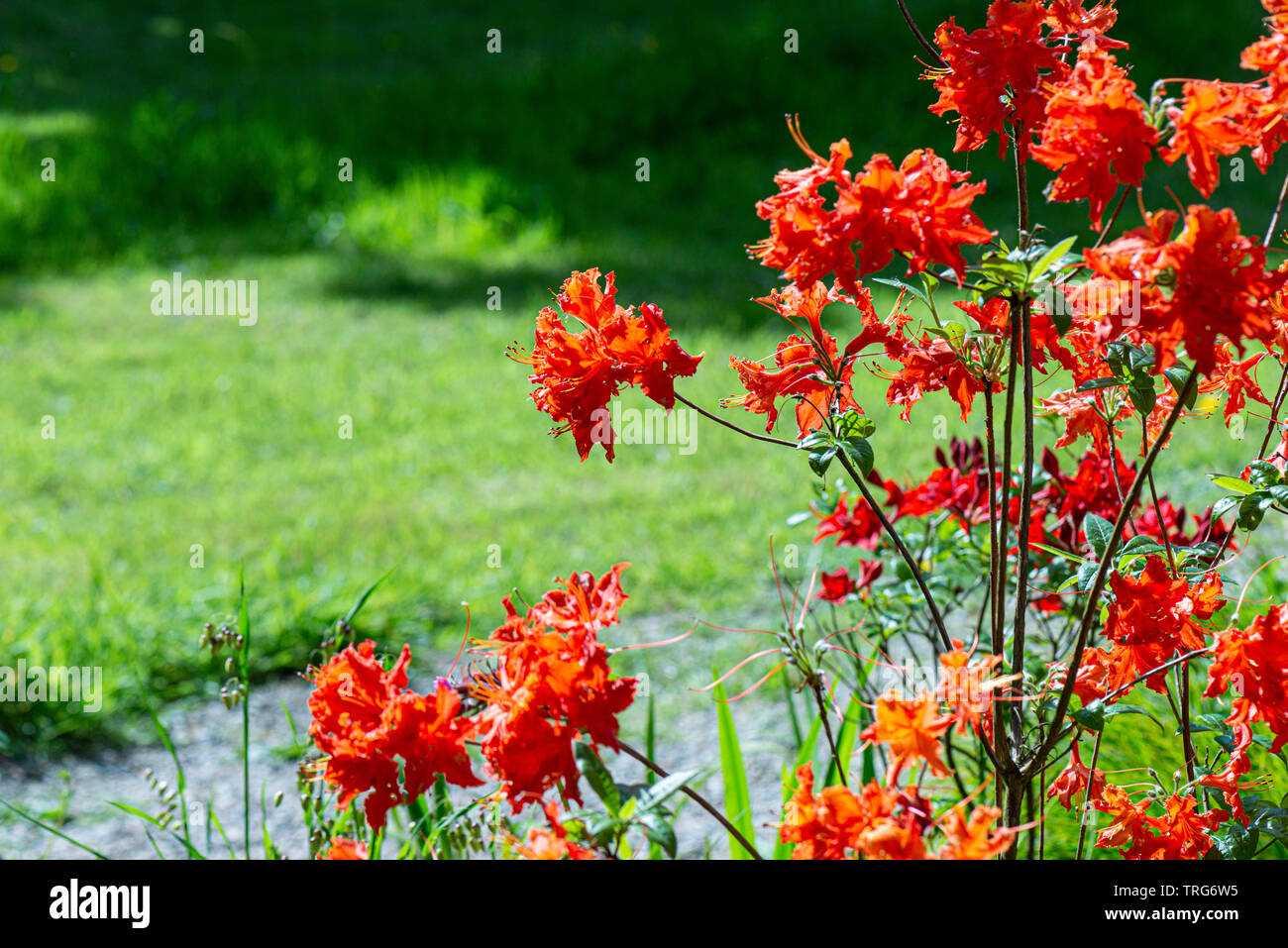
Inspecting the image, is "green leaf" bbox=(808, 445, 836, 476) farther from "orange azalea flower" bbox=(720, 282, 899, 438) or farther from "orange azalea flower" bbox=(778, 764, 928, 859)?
"orange azalea flower" bbox=(778, 764, 928, 859)

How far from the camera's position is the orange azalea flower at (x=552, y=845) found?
101cm

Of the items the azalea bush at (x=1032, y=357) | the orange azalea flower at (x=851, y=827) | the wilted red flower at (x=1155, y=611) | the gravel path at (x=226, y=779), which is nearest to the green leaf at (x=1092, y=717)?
the azalea bush at (x=1032, y=357)

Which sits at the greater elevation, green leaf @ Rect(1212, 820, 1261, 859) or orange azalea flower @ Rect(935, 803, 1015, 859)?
orange azalea flower @ Rect(935, 803, 1015, 859)

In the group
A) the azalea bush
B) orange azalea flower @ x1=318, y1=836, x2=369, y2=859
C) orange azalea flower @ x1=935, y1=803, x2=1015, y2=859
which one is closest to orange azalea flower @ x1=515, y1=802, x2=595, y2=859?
the azalea bush

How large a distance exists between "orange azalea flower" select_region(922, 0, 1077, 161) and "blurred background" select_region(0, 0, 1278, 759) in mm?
2139

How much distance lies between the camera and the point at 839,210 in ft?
3.71

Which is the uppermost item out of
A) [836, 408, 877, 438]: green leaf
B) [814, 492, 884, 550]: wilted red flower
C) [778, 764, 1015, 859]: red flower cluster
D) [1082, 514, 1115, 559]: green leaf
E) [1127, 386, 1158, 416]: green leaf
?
[1127, 386, 1158, 416]: green leaf

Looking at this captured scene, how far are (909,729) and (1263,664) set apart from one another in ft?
1.31

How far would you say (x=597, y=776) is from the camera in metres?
1.08

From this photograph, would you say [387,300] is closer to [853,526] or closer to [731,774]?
[853,526]

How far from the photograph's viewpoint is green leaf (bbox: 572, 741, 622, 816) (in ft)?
3.53

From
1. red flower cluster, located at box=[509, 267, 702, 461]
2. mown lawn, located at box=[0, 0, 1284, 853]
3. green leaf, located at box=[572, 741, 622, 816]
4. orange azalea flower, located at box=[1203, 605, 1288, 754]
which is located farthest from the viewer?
mown lawn, located at box=[0, 0, 1284, 853]

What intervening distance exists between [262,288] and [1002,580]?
5790mm

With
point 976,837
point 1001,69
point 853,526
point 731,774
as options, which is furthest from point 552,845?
point 853,526
